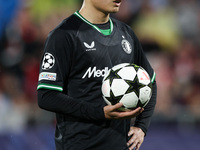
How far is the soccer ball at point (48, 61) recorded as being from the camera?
11.3 feet

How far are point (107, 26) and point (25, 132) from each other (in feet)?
11.8

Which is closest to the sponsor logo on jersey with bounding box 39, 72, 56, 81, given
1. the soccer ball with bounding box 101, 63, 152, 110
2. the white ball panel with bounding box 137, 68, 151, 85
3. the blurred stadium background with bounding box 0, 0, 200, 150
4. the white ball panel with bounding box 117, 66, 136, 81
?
the soccer ball with bounding box 101, 63, 152, 110

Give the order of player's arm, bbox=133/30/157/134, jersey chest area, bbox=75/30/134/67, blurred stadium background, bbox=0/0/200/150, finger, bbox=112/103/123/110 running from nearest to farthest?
finger, bbox=112/103/123/110, jersey chest area, bbox=75/30/134/67, player's arm, bbox=133/30/157/134, blurred stadium background, bbox=0/0/200/150

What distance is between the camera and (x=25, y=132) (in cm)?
687

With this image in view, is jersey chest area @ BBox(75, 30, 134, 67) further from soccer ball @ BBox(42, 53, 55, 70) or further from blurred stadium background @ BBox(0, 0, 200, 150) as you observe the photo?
blurred stadium background @ BBox(0, 0, 200, 150)

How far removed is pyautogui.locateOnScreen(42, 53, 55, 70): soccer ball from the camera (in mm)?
3443

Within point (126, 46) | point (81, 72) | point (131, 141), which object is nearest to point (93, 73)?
point (81, 72)

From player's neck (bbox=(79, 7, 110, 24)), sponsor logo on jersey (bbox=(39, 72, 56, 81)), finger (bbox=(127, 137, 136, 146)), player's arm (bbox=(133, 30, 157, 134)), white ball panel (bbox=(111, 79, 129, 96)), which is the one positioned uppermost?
player's neck (bbox=(79, 7, 110, 24))

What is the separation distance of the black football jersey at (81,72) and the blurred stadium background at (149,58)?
338 cm

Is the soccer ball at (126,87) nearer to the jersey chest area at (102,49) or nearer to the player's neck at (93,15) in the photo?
the jersey chest area at (102,49)

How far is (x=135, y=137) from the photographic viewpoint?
3.80 metres

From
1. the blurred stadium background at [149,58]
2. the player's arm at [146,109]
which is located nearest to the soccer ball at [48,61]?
the player's arm at [146,109]

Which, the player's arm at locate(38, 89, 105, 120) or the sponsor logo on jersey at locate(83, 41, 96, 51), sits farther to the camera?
the sponsor logo on jersey at locate(83, 41, 96, 51)

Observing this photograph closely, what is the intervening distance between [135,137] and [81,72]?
791 millimetres
